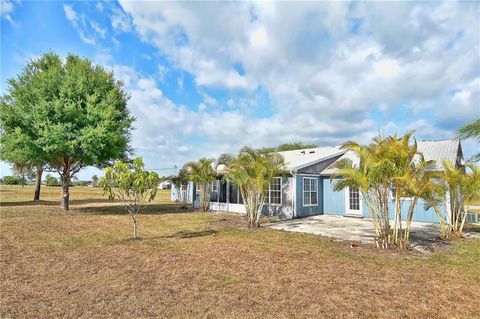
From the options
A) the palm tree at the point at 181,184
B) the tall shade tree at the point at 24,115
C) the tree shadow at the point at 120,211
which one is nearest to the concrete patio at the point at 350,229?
the tree shadow at the point at 120,211

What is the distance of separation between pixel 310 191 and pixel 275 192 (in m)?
2.05

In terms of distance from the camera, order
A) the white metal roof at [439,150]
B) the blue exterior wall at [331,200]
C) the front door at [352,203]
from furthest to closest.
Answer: the blue exterior wall at [331,200]
the front door at [352,203]
the white metal roof at [439,150]

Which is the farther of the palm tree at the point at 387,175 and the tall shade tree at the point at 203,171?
the tall shade tree at the point at 203,171

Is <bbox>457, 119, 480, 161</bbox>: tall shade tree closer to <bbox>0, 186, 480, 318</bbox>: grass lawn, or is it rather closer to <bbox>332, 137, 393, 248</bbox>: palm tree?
<bbox>0, 186, 480, 318</bbox>: grass lawn

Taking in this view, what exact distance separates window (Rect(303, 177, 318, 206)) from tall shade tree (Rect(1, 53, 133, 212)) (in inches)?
435

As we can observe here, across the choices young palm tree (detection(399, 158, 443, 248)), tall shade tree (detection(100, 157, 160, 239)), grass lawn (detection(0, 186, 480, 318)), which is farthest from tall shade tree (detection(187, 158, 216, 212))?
young palm tree (detection(399, 158, 443, 248))

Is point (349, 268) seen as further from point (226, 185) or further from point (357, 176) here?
point (226, 185)

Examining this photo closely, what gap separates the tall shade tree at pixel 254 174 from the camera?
41.1ft

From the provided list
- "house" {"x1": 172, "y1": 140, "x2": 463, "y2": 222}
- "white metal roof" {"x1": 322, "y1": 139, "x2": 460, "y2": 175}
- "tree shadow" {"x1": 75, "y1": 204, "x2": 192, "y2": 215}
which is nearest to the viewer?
"white metal roof" {"x1": 322, "y1": 139, "x2": 460, "y2": 175}

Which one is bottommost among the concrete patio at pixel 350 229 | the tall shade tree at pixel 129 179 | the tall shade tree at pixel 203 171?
the concrete patio at pixel 350 229

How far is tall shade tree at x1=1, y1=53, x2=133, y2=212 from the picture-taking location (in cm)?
1537

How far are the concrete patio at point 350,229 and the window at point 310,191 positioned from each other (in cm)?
124

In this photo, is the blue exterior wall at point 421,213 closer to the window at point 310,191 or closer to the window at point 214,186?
the window at point 310,191

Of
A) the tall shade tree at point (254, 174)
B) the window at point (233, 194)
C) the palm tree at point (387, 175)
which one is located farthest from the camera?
the window at point (233, 194)
